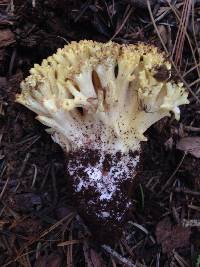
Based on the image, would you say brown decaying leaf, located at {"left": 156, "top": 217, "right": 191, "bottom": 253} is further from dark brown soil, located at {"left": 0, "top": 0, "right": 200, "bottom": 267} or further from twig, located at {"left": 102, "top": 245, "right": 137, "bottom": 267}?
twig, located at {"left": 102, "top": 245, "right": 137, "bottom": 267}

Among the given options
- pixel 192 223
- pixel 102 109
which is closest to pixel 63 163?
pixel 102 109

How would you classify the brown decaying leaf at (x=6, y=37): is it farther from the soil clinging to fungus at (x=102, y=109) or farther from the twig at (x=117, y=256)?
the twig at (x=117, y=256)

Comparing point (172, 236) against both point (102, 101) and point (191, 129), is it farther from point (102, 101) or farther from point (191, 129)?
point (102, 101)

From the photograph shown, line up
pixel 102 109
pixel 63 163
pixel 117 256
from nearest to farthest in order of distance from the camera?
pixel 102 109 < pixel 117 256 < pixel 63 163

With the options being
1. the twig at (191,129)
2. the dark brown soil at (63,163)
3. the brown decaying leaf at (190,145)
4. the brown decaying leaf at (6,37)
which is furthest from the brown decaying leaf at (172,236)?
the brown decaying leaf at (6,37)

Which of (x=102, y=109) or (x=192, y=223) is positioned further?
(x=192, y=223)

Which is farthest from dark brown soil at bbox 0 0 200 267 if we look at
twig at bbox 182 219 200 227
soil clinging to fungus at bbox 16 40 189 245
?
soil clinging to fungus at bbox 16 40 189 245
